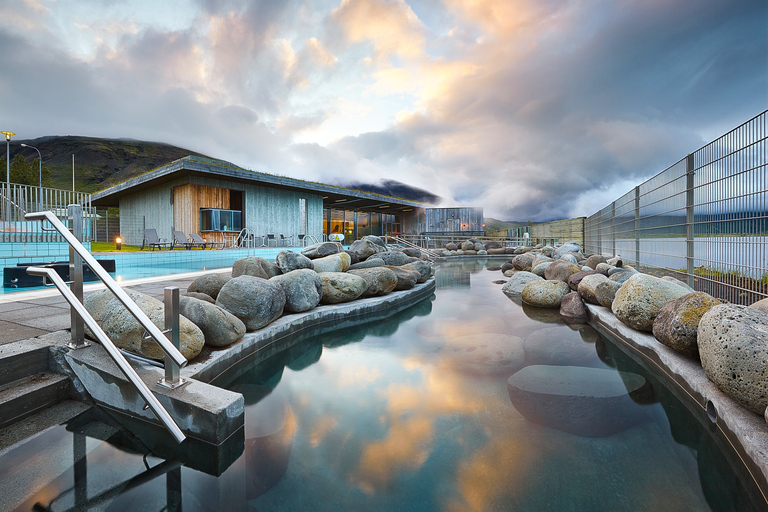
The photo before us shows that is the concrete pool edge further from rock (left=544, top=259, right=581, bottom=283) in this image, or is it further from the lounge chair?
the lounge chair

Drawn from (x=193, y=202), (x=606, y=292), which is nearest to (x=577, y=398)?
(x=606, y=292)

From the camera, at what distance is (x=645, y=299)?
3.26m

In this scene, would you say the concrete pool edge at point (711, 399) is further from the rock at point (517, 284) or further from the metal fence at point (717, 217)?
the rock at point (517, 284)

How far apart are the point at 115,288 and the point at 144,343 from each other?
0.73 meters

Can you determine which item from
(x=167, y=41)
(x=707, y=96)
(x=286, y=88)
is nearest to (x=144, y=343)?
(x=707, y=96)

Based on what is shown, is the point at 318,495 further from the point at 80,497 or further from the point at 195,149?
the point at 195,149

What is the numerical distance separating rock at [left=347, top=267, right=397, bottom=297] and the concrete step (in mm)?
3840

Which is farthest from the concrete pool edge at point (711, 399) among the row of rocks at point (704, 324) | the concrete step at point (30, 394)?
the concrete step at point (30, 394)

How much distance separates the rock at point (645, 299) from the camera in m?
3.19

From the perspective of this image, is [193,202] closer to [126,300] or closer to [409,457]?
[126,300]

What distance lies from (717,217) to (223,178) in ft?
53.3

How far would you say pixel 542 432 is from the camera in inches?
80.8

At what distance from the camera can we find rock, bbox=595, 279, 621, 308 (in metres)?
4.43

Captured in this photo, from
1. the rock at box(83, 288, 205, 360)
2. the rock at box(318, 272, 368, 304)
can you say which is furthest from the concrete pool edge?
the rock at box(318, 272, 368, 304)
